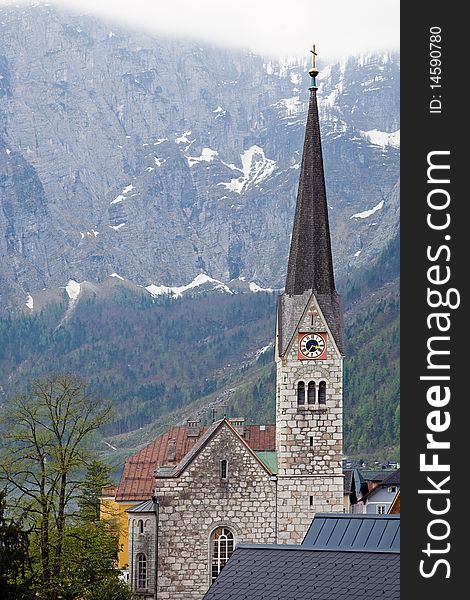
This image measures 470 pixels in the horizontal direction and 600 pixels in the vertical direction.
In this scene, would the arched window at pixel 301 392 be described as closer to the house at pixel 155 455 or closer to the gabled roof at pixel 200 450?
the gabled roof at pixel 200 450

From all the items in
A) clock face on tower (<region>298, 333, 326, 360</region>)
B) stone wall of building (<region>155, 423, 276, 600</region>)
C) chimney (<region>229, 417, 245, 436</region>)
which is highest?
clock face on tower (<region>298, 333, 326, 360</region>)

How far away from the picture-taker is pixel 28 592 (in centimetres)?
5859

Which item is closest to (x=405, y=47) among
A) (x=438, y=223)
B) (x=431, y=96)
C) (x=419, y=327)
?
(x=431, y=96)

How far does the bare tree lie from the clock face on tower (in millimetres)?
11764

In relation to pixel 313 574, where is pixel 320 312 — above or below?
above

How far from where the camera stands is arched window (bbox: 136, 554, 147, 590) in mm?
82688

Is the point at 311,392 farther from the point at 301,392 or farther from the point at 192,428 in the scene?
the point at 192,428

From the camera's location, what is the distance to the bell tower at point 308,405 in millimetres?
81000

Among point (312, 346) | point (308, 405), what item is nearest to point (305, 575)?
point (308, 405)

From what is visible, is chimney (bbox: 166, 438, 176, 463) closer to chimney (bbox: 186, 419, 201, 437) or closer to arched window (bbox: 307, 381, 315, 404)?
chimney (bbox: 186, 419, 201, 437)

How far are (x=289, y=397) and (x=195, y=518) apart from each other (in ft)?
26.8

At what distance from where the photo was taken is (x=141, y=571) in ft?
273

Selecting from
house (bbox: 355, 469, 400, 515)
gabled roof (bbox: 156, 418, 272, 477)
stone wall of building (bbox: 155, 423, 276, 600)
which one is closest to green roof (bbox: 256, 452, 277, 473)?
gabled roof (bbox: 156, 418, 272, 477)

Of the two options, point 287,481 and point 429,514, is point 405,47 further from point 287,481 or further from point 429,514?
point 287,481
